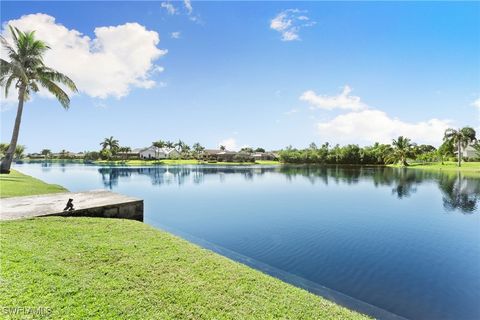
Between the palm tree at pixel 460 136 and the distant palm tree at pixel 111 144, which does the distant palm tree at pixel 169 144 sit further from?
the palm tree at pixel 460 136

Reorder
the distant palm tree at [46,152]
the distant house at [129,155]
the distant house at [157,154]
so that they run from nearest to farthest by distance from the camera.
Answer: the distant house at [129,155] < the distant house at [157,154] < the distant palm tree at [46,152]

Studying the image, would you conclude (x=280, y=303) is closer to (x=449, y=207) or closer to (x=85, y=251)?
(x=85, y=251)

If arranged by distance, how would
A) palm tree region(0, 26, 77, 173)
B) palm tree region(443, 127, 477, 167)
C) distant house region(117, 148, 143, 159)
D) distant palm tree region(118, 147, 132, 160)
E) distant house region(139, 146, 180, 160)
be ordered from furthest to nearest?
distant house region(139, 146, 180, 160) < distant house region(117, 148, 143, 159) < distant palm tree region(118, 147, 132, 160) < palm tree region(443, 127, 477, 167) < palm tree region(0, 26, 77, 173)

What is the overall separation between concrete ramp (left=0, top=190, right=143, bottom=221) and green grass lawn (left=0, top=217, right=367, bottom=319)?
2303mm

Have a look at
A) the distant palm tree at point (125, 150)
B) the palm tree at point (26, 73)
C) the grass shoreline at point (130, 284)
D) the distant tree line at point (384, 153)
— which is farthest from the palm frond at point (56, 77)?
the distant palm tree at point (125, 150)

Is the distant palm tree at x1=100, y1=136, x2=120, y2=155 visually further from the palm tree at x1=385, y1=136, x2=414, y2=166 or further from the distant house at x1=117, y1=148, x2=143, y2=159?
the palm tree at x1=385, y1=136, x2=414, y2=166

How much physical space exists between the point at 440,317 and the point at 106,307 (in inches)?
270

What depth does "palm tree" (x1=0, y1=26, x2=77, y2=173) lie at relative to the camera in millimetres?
20594

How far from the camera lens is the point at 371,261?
29.5 feet

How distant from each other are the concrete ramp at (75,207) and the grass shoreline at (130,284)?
2149mm

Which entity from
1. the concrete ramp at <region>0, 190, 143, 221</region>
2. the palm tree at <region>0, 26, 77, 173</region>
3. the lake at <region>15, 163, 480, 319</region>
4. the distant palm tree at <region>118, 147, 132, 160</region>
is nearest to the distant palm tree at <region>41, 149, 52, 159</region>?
the distant palm tree at <region>118, 147, 132, 160</region>

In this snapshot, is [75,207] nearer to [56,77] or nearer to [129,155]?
[56,77]

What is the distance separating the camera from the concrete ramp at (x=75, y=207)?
9.48 m

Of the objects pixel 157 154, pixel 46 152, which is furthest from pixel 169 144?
pixel 46 152
